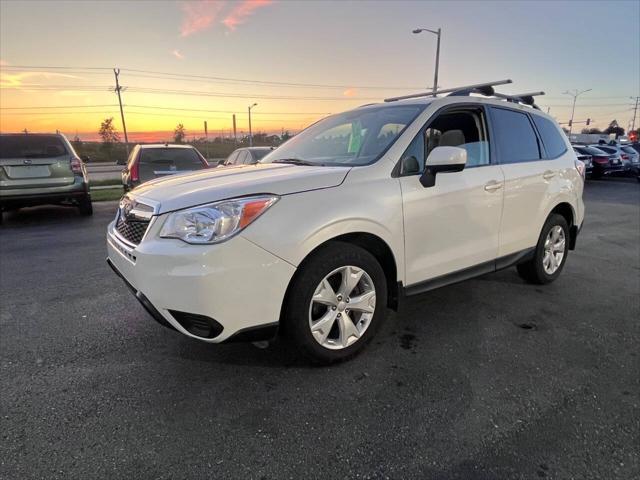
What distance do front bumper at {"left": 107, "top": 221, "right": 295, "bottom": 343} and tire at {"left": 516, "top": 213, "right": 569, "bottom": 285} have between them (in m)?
2.95

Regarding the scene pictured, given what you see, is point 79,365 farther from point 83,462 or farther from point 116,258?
point 83,462

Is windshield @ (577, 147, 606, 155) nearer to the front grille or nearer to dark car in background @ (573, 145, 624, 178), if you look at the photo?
dark car in background @ (573, 145, 624, 178)

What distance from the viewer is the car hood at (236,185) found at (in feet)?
7.97

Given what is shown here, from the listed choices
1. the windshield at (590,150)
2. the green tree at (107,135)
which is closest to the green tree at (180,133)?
the green tree at (107,135)

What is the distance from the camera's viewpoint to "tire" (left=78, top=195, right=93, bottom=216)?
8.86 metres

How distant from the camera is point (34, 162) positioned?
790cm

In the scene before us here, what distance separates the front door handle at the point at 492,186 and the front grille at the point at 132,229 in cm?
259

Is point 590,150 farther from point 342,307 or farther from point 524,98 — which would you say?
point 342,307

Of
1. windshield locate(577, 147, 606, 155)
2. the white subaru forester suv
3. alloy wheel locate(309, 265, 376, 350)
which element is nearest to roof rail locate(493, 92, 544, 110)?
the white subaru forester suv

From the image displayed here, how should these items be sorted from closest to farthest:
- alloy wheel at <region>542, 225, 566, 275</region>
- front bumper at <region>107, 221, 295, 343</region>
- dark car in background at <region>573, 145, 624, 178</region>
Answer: front bumper at <region>107, 221, 295, 343</region>
alloy wheel at <region>542, 225, 566, 275</region>
dark car in background at <region>573, 145, 624, 178</region>

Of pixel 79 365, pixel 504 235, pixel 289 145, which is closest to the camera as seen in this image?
pixel 79 365

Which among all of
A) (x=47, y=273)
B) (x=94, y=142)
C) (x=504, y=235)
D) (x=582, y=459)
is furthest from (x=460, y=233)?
(x=94, y=142)

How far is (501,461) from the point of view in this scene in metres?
1.98

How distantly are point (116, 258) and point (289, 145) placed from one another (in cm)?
191
